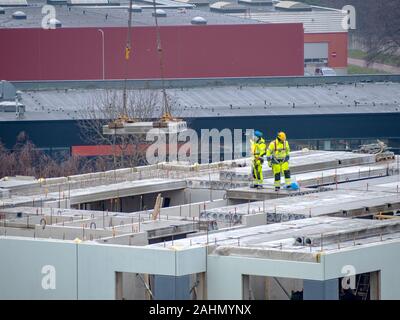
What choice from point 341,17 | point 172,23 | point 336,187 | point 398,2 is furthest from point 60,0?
point 336,187

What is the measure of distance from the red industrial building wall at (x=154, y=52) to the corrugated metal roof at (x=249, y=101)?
823 centimetres

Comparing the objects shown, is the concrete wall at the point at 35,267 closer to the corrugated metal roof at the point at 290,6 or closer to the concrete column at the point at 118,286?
the concrete column at the point at 118,286

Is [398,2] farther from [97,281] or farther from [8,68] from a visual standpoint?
[97,281]

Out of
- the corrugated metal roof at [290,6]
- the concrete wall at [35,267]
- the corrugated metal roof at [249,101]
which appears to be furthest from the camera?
the corrugated metal roof at [290,6]

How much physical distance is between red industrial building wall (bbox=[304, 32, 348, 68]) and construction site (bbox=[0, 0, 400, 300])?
13012 millimetres

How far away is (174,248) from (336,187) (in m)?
9.50

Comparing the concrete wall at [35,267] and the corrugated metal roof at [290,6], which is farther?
the corrugated metal roof at [290,6]

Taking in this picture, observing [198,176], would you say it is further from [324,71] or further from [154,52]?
[324,71]

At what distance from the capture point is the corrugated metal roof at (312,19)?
3447 inches

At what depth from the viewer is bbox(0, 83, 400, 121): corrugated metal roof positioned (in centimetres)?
5812

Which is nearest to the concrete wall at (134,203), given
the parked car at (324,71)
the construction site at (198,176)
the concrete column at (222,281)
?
the construction site at (198,176)

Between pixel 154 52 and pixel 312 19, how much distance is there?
18819 millimetres

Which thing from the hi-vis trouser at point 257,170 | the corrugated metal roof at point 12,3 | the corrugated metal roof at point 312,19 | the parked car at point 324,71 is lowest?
the hi-vis trouser at point 257,170

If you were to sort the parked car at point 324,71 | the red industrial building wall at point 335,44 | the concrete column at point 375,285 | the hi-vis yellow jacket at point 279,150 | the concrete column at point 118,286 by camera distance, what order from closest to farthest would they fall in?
the concrete column at point 118,286 → the concrete column at point 375,285 → the hi-vis yellow jacket at point 279,150 → the parked car at point 324,71 → the red industrial building wall at point 335,44
